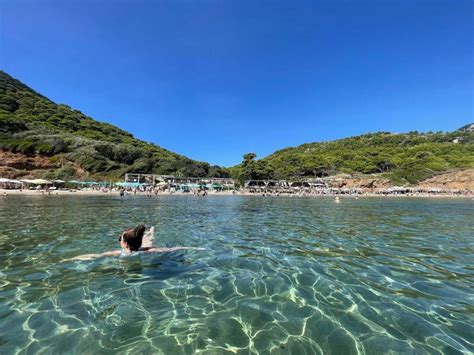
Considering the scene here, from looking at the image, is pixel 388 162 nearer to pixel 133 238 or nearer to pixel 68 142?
pixel 68 142

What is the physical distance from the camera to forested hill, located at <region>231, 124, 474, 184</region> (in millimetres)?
80312

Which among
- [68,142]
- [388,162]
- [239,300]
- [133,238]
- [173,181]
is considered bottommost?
[239,300]

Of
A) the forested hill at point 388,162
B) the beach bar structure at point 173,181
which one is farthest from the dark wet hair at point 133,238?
the forested hill at point 388,162

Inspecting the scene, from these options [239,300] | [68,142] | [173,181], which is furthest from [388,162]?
[239,300]

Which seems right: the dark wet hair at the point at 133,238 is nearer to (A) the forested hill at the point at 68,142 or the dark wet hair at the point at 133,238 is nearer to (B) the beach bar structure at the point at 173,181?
(B) the beach bar structure at the point at 173,181

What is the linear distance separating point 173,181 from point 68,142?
25209 mm

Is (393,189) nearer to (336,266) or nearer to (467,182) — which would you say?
(467,182)

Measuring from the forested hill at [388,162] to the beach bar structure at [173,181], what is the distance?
12.6m

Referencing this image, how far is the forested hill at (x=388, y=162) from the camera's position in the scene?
80.3m

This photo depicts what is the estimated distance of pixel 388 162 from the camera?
9081 centimetres

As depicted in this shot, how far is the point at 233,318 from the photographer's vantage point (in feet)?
11.9

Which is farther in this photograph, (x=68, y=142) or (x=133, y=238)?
(x=68, y=142)

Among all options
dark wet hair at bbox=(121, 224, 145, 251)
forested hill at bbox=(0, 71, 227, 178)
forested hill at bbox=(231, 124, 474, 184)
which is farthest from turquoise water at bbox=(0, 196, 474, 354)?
forested hill at bbox=(231, 124, 474, 184)

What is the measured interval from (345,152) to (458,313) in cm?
10858
